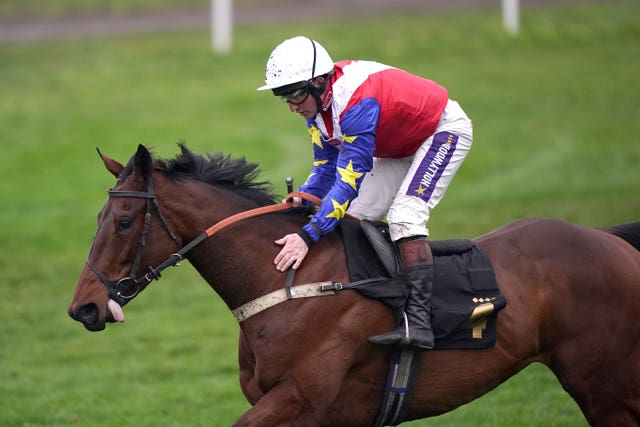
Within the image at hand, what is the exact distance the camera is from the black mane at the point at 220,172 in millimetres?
5672

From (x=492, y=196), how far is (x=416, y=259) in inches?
405

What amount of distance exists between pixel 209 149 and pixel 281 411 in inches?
500

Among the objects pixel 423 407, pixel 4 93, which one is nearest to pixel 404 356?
pixel 423 407

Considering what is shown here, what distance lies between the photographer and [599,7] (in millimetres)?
25125

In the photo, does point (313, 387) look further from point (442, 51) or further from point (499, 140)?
point (442, 51)

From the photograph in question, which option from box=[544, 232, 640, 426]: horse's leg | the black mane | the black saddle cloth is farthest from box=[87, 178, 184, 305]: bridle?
box=[544, 232, 640, 426]: horse's leg

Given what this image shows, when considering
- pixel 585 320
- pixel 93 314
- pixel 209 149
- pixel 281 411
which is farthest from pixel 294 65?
pixel 209 149

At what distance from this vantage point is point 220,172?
19.0 ft

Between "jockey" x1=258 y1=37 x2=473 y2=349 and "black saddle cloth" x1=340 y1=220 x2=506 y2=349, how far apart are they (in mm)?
105

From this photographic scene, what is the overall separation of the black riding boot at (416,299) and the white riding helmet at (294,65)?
3.61ft

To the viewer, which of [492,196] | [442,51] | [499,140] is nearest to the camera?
[492,196]

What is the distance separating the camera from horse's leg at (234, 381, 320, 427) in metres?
5.34

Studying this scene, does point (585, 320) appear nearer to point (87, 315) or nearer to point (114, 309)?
point (114, 309)

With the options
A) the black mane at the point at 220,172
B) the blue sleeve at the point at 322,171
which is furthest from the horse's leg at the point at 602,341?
the black mane at the point at 220,172
